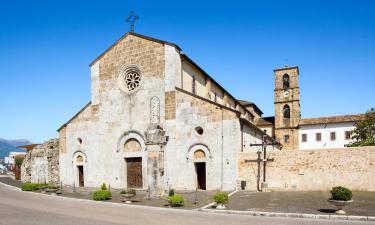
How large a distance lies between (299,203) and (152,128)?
11.9 meters

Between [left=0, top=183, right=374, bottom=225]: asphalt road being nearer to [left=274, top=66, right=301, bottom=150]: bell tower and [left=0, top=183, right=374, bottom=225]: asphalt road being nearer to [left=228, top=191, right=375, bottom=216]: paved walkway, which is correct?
[left=228, top=191, right=375, bottom=216]: paved walkway

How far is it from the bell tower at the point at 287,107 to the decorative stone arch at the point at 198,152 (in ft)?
101

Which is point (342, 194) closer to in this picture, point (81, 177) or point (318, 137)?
point (81, 177)

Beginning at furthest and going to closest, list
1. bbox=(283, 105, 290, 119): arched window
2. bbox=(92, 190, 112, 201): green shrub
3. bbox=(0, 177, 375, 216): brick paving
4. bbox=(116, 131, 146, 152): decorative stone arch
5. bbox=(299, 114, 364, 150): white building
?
bbox=(283, 105, 290, 119): arched window → bbox=(299, 114, 364, 150): white building → bbox=(116, 131, 146, 152): decorative stone arch → bbox=(92, 190, 112, 201): green shrub → bbox=(0, 177, 375, 216): brick paving

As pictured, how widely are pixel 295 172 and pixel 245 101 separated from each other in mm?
32560

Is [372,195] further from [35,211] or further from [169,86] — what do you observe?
[35,211]

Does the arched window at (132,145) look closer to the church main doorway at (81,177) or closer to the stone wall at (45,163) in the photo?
the church main doorway at (81,177)

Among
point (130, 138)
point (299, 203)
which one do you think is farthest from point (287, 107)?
point (299, 203)

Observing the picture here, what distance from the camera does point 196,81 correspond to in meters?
31.5

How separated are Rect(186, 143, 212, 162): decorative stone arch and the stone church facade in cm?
8

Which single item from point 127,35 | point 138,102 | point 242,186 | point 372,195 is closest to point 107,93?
point 138,102

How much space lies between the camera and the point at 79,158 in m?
31.7

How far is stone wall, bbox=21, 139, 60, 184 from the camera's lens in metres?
33.8

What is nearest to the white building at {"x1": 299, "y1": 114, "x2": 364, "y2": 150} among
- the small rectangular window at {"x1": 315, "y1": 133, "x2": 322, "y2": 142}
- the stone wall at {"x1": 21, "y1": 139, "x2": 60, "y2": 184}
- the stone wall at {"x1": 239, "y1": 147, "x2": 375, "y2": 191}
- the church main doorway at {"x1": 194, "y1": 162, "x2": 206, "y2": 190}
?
the small rectangular window at {"x1": 315, "y1": 133, "x2": 322, "y2": 142}
